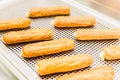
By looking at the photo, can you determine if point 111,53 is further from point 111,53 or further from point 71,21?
point 71,21

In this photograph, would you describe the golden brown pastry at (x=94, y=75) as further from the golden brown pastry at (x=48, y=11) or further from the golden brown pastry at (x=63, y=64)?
the golden brown pastry at (x=48, y=11)

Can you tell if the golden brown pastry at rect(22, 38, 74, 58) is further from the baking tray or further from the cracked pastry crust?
the cracked pastry crust

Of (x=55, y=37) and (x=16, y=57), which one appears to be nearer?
(x=16, y=57)

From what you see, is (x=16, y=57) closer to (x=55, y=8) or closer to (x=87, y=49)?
(x=87, y=49)

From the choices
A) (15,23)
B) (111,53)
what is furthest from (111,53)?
(15,23)

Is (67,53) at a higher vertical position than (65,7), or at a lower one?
lower

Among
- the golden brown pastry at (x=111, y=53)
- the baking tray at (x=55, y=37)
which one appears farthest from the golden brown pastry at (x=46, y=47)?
the golden brown pastry at (x=111, y=53)

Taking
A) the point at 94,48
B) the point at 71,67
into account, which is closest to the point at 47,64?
the point at 71,67
